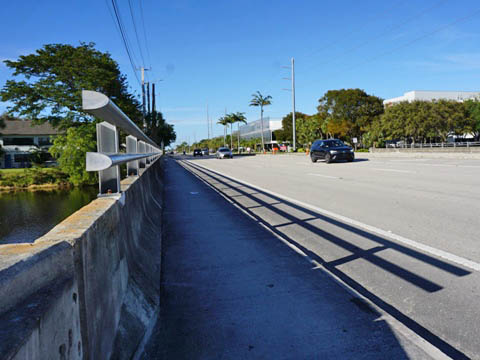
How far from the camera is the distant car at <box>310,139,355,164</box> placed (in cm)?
2509

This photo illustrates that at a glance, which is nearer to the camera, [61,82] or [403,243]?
[403,243]

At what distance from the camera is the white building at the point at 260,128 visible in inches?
4865

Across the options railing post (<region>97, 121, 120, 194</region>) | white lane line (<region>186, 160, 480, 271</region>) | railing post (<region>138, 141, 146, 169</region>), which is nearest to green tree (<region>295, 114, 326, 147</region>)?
railing post (<region>138, 141, 146, 169</region>)

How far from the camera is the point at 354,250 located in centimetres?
542

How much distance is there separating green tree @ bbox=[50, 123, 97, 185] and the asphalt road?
2994 cm

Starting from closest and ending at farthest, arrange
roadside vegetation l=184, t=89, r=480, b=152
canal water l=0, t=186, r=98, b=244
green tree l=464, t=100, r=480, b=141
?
1. canal water l=0, t=186, r=98, b=244
2. roadside vegetation l=184, t=89, r=480, b=152
3. green tree l=464, t=100, r=480, b=141

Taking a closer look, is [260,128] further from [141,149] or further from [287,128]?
[141,149]

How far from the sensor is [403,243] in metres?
5.59

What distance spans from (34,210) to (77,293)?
29.2 m

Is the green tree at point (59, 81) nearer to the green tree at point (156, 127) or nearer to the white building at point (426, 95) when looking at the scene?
the green tree at point (156, 127)

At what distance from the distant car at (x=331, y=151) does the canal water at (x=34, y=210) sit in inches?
661

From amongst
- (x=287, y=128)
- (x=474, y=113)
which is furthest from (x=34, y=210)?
(x=287, y=128)

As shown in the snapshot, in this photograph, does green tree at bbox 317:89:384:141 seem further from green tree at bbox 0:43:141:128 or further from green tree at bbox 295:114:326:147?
green tree at bbox 0:43:141:128

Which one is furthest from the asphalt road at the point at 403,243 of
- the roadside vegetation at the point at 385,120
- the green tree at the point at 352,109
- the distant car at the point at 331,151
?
the green tree at the point at 352,109
